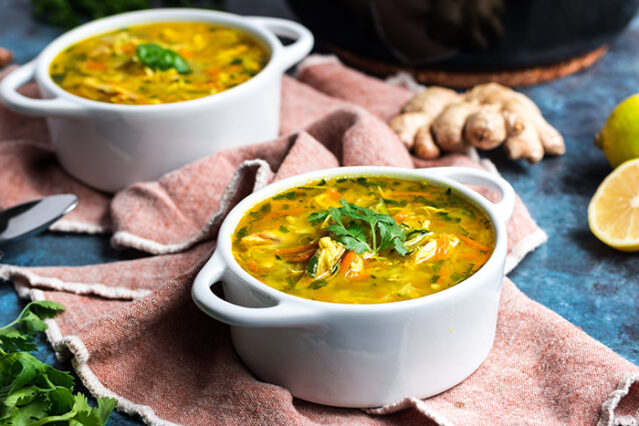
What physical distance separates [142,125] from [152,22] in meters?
0.72

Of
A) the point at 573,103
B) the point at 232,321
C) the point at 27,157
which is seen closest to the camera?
the point at 232,321

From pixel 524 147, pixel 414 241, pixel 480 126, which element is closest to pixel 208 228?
pixel 414 241

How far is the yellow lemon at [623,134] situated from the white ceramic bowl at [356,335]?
82cm

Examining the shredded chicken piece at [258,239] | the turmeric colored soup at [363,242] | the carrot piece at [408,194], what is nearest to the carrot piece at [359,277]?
the turmeric colored soup at [363,242]

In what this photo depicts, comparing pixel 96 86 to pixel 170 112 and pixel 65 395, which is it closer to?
pixel 170 112

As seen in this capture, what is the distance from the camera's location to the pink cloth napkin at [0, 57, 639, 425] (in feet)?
5.06

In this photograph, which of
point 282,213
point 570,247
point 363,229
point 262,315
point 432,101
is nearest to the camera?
point 262,315

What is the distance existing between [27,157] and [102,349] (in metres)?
1.02

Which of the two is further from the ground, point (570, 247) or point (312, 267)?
point (312, 267)

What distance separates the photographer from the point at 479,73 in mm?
2857

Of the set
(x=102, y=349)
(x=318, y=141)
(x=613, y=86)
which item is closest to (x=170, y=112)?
(x=318, y=141)

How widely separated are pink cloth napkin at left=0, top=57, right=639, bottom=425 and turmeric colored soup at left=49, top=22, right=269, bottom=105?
26cm

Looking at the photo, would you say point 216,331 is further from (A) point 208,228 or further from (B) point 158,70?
(B) point 158,70

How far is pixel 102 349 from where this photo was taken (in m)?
1.67
